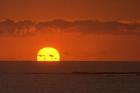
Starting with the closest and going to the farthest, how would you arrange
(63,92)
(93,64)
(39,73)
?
(63,92), (39,73), (93,64)

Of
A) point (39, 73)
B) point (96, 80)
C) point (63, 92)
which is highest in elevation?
point (39, 73)

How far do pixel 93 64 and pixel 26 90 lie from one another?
27.9 metres

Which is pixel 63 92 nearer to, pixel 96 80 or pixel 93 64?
pixel 96 80

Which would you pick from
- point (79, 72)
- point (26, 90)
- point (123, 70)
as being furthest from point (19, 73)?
point (26, 90)

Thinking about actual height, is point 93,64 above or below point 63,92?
above

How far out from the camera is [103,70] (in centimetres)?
6450

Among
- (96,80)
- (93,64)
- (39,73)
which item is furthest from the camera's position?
(93,64)

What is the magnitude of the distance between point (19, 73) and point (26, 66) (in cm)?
280

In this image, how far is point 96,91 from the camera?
40.6m

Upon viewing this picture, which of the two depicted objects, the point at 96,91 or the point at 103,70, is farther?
the point at 103,70

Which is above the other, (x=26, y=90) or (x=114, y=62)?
(x=114, y=62)

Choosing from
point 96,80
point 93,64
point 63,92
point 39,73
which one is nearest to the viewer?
point 63,92

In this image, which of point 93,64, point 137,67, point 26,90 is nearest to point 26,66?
point 93,64

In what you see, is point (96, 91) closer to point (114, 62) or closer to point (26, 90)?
point (26, 90)
